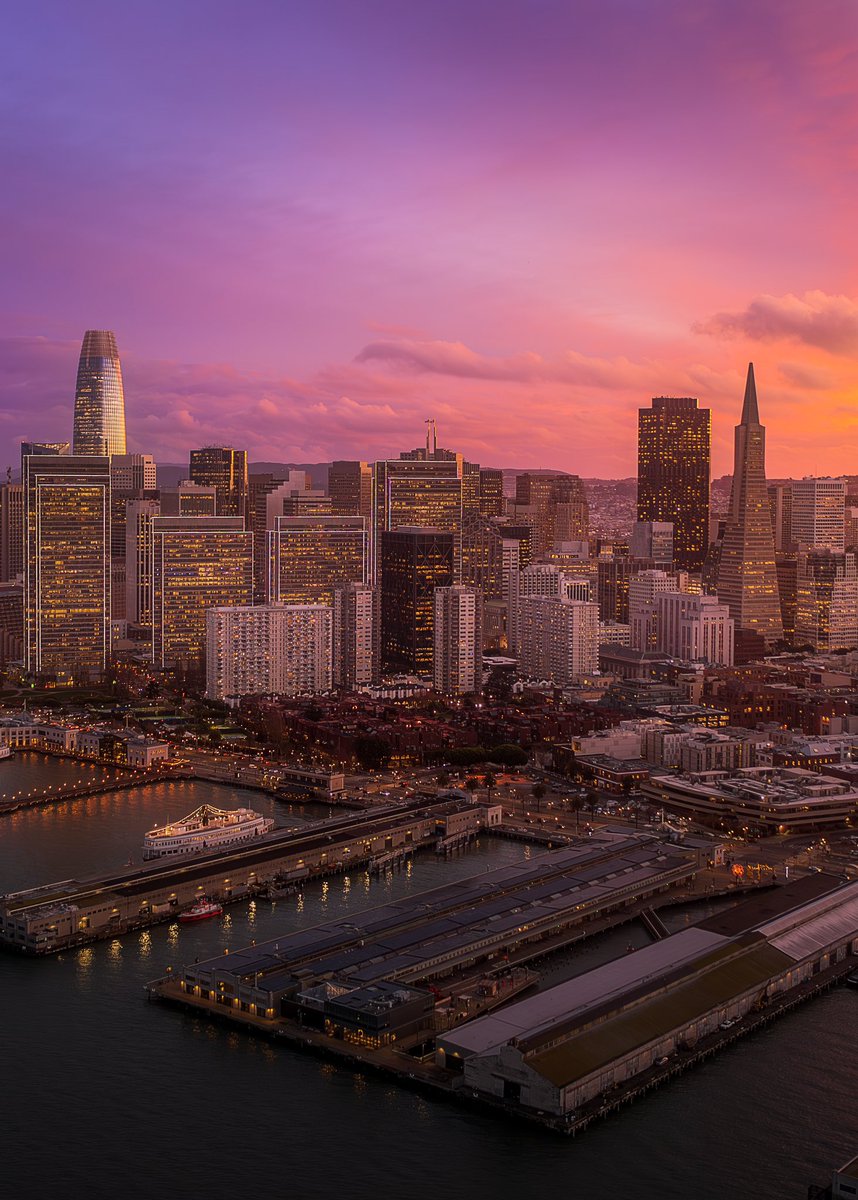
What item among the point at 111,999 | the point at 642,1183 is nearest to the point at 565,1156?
the point at 642,1183

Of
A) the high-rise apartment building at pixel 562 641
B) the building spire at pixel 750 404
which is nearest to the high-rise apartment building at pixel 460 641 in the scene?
the high-rise apartment building at pixel 562 641

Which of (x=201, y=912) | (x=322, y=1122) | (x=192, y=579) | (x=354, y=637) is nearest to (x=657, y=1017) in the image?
(x=322, y=1122)

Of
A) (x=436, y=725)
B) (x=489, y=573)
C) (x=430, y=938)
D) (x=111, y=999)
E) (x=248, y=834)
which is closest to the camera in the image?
(x=111, y=999)

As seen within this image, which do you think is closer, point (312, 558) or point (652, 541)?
point (312, 558)

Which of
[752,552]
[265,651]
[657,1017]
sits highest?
[752,552]

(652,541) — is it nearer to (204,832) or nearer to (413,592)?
(413,592)

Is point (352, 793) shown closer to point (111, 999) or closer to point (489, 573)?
point (111, 999)
